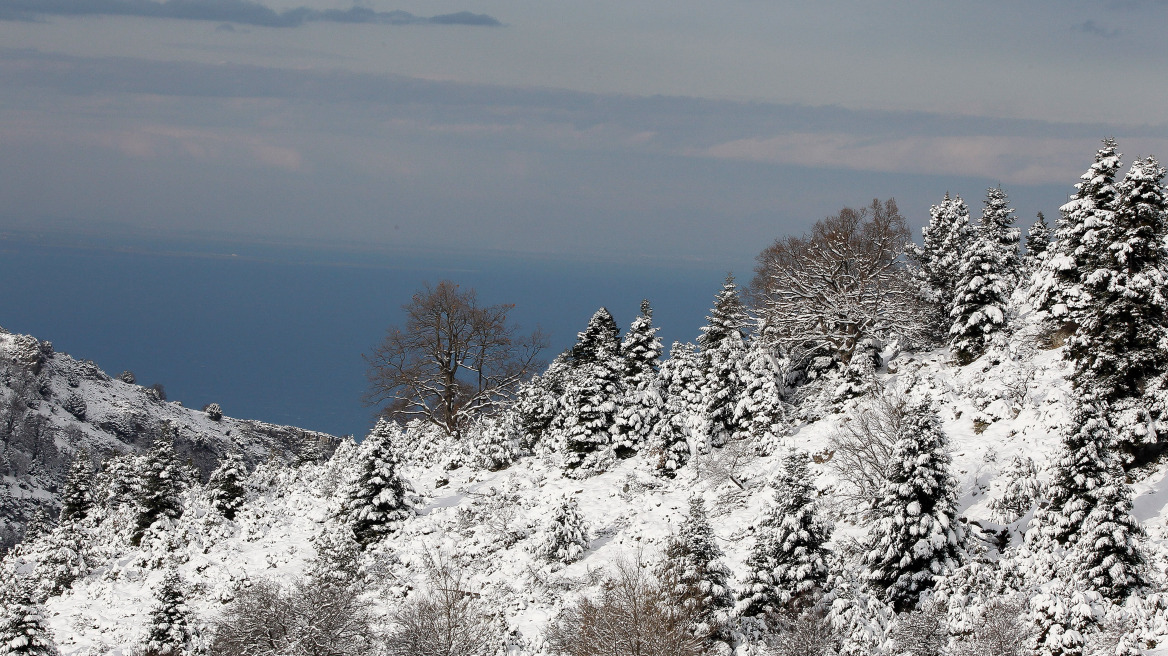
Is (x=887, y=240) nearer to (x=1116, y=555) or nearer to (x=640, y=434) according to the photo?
(x=640, y=434)

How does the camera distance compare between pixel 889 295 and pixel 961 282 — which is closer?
pixel 961 282

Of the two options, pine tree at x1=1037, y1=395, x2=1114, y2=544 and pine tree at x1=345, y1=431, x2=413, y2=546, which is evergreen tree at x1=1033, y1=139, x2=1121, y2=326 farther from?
pine tree at x1=345, y1=431, x2=413, y2=546

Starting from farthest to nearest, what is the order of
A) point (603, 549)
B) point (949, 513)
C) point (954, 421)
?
point (954, 421) → point (603, 549) → point (949, 513)

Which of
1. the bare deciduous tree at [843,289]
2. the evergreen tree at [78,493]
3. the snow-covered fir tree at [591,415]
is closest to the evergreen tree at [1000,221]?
the bare deciduous tree at [843,289]

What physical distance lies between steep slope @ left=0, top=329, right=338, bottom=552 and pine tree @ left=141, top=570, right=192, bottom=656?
111120 millimetres

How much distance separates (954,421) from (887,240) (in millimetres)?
14952

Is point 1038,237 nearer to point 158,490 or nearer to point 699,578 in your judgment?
point 699,578

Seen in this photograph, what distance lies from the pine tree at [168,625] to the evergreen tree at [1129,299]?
2886 centimetres

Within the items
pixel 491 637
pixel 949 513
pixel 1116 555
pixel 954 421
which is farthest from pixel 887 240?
pixel 491 637

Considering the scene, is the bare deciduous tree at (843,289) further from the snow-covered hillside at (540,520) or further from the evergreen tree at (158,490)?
the evergreen tree at (158,490)

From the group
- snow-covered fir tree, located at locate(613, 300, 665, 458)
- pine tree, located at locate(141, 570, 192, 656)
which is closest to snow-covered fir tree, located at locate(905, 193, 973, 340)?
snow-covered fir tree, located at locate(613, 300, 665, 458)

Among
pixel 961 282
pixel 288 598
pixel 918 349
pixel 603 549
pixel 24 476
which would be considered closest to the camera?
pixel 288 598

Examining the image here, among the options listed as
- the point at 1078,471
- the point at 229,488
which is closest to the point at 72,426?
the point at 229,488

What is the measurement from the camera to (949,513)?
18.6 metres
